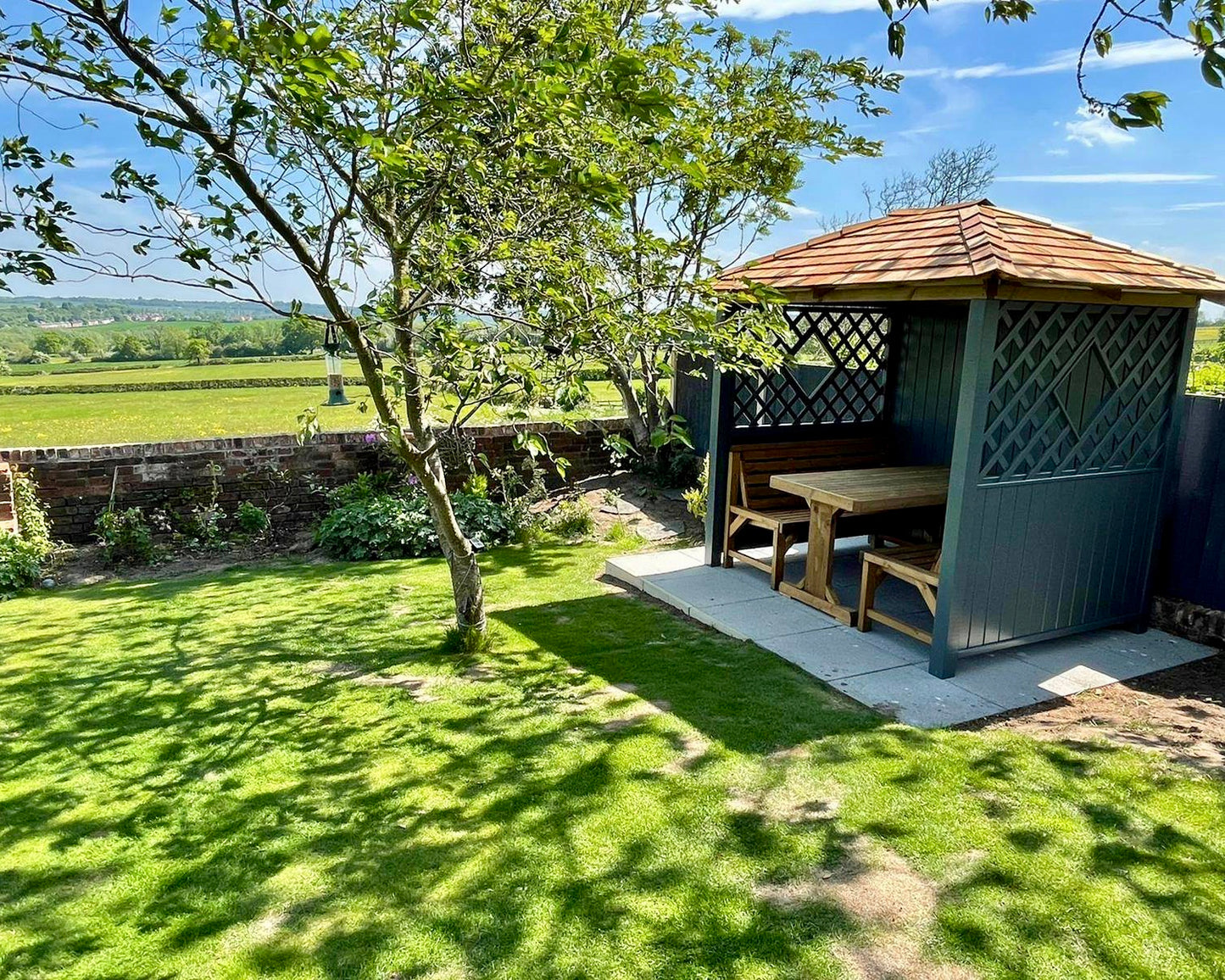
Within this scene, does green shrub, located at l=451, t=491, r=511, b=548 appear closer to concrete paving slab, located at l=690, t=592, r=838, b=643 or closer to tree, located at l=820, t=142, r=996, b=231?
concrete paving slab, located at l=690, t=592, r=838, b=643

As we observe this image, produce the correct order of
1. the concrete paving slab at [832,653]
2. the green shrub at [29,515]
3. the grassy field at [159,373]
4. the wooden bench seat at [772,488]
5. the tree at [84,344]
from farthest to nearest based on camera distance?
1. the grassy field at [159,373]
2. the tree at [84,344]
3. the green shrub at [29,515]
4. the wooden bench seat at [772,488]
5. the concrete paving slab at [832,653]

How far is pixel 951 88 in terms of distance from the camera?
693 inches

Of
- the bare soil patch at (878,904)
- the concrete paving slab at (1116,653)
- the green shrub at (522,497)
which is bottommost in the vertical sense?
the bare soil patch at (878,904)

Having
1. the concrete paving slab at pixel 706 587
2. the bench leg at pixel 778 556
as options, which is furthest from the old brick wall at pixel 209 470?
the bench leg at pixel 778 556

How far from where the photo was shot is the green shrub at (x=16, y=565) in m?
6.64

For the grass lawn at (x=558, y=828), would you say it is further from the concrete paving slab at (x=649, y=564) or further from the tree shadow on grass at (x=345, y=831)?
the concrete paving slab at (x=649, y=564)

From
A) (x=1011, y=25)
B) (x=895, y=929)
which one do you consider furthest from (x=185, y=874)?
(x=1011, y=25)

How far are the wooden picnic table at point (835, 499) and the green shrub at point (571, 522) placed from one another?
2.70 meters

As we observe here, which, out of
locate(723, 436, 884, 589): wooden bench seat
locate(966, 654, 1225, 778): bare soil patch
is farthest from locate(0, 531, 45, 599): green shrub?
locate(966, 654, 1225, 778): bare soil patch

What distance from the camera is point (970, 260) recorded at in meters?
4.14

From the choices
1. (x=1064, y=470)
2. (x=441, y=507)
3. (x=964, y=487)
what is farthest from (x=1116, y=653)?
(x=441, y=507)

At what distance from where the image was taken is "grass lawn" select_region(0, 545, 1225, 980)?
2.52m

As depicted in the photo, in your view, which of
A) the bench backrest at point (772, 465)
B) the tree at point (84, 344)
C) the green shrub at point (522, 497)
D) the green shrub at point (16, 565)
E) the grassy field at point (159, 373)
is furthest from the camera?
the grassy field at point (159, 373)

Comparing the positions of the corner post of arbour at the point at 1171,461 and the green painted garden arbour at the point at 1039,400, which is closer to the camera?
the green painted garden arbour at the point at 1039,400
